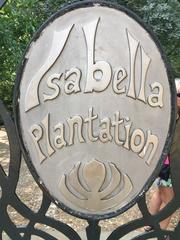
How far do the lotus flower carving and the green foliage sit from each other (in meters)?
3.52

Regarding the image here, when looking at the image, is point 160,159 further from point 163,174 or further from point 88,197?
point 163,174

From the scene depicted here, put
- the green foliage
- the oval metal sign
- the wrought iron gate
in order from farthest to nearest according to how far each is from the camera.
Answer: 1. the green foliage
2. the wrought iron gate
3. the oval metal sign

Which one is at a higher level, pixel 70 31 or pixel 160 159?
pixel 70 31

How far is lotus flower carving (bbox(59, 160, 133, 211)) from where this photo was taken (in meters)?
2.33

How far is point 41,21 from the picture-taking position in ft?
22.1

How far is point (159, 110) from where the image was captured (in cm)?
228

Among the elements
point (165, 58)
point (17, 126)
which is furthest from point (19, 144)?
point (165, 58)

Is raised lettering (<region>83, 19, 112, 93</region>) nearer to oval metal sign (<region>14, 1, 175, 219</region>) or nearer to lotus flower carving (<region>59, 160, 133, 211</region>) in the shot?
oval metal sign (<region>14, 1, 175, 219</region>)

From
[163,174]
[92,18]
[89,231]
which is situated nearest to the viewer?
[92,18]

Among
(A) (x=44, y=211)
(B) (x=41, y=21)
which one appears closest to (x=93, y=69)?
(A) (x=44, y=211)

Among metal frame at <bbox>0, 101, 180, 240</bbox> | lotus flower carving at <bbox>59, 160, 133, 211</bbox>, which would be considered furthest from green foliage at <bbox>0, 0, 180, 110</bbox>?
lotus flower carving at <bbox>59, 160, 133, 211</bbox>

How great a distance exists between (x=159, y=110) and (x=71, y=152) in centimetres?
47

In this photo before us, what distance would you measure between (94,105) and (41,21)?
471cm

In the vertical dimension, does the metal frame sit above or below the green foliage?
below
